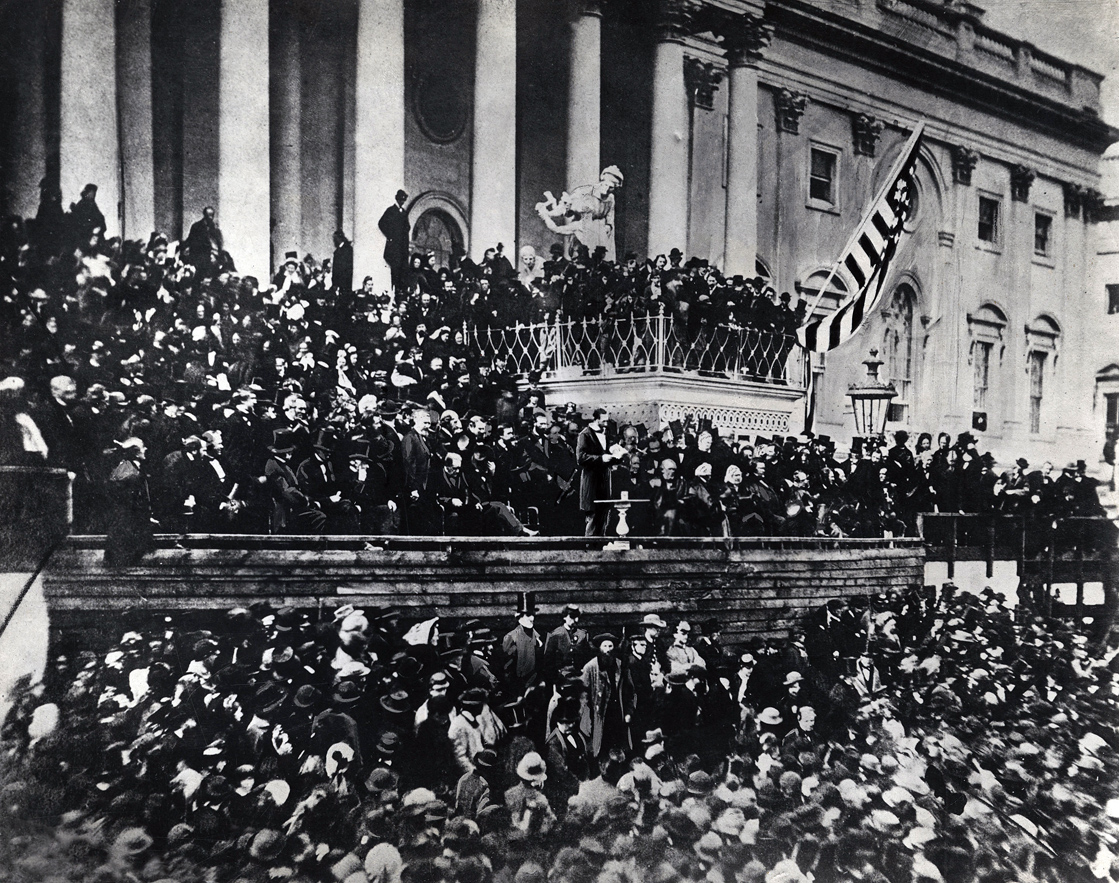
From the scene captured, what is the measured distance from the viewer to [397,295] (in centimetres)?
475

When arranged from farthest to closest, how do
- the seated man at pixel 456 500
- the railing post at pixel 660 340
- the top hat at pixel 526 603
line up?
the railing post at pixel 660 340, the seated man at pixel 456 500, the top hat at pixel 526 603

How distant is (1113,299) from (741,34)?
2.41 meters

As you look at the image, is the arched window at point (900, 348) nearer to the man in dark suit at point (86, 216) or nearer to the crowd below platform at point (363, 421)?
the crowd below platform at point (363, 421)

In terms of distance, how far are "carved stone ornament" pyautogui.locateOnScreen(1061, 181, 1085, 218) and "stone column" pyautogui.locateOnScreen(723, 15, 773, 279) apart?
1634 mm

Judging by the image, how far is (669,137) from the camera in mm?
5145

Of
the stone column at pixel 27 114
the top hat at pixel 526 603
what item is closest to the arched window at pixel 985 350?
the top hat at pixel 526 603

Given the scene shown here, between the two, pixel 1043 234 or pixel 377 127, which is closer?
pixel 377 127

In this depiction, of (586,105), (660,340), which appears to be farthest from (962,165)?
(586,105)

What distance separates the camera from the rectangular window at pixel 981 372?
550 cm

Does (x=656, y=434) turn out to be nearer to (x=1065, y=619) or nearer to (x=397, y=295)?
(x=397, y=295)

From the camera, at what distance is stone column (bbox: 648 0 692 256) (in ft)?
16.7

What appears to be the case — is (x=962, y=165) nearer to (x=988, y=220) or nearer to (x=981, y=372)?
(x=988, y=220)

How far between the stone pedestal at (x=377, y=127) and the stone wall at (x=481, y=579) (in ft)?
4.36

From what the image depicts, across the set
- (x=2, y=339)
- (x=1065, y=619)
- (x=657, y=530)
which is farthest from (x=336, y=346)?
(x=1065, y=619)
